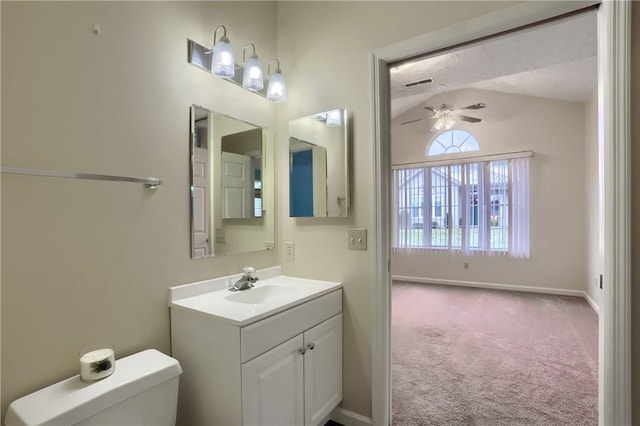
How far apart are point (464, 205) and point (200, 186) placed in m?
4.89

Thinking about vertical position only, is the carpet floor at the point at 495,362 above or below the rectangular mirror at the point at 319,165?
below

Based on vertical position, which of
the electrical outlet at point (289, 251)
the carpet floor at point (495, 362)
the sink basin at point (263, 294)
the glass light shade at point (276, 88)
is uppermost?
the glass light shade at point (276, 88)

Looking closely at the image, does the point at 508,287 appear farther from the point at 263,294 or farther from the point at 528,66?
the point at 263,294

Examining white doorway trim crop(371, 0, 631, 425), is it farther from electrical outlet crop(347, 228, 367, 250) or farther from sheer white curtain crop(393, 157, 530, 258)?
sheer white curtain crop(393, 157, 530, 258)

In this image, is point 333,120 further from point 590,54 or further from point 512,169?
point 512,169

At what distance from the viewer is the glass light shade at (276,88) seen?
1.89 metres

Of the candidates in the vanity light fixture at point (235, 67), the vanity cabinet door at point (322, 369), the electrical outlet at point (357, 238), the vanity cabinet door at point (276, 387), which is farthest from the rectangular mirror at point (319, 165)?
the vanity cabinet door at point (276, 387)

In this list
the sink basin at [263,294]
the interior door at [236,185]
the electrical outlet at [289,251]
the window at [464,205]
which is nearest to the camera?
the sink basin at [263,294]

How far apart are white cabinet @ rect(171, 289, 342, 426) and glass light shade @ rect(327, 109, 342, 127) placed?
99 centimetres

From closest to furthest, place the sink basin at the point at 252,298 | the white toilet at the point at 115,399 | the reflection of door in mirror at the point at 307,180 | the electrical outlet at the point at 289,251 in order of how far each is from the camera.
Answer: the white toilet at the point at 115,399, the sink basin at the point at 252,298, the reflection of door in mirror at the point at 307,180, the electrical outlet at the point at 289,251

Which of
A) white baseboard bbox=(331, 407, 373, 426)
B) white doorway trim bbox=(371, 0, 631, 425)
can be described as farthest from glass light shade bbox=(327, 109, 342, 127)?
white baseboard bbox=(331, 407, 373, 426)

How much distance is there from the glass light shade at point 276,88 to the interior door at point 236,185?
1.30ft

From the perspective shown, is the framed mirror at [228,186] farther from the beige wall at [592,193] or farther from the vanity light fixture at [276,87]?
the beige wall at [592,193]

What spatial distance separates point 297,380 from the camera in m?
1.51
